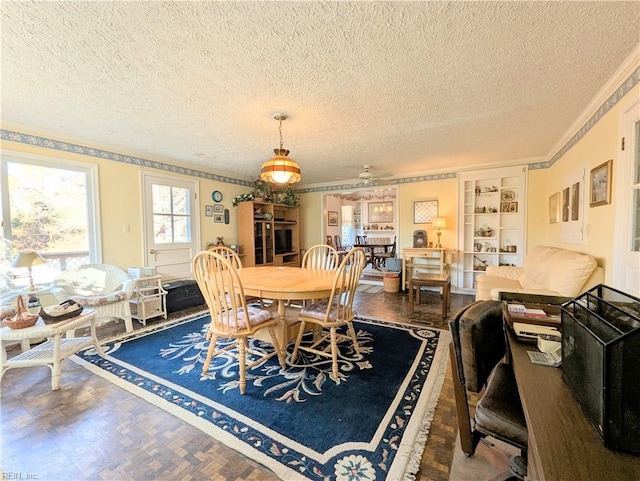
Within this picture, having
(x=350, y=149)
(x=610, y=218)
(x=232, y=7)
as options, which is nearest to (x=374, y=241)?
(x=350, y=149)

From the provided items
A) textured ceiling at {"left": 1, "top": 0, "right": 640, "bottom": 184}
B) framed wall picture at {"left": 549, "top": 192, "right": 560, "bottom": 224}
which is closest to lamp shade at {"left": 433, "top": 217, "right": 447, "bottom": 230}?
framed wall picture at {"left": 549, "top": 192, "right": 560, "bottom": 224}

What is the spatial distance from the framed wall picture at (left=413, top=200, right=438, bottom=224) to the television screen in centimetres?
284

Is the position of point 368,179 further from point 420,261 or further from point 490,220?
point 490,220

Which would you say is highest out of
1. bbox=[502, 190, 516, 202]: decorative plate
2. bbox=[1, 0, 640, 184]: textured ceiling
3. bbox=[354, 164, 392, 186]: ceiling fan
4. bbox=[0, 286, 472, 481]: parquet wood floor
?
bbox=[1, 0, 640, 184]: textured ceiling

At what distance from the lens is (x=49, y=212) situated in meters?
3.16

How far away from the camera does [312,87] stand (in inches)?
84.7

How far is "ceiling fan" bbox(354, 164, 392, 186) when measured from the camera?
499 cm

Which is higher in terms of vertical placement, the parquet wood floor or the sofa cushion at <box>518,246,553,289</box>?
the sofa cushion at <box>518,246,553,289</box>

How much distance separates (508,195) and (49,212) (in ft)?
21.6

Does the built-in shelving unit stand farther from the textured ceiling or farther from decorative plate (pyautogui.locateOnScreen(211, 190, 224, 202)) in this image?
decorative plate (pyautogui.locateOnScreen(211, 190, 224, 202))

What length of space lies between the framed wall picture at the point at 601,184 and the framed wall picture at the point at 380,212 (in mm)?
6896

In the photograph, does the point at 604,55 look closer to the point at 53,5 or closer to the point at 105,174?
the point at 53,5

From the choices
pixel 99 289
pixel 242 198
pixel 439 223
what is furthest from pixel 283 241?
pixel 99 289

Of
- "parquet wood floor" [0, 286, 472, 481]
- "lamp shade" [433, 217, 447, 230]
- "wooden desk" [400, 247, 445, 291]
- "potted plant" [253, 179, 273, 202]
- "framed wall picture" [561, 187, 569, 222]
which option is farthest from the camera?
"potted plant" [253, 179, 273, 202]
